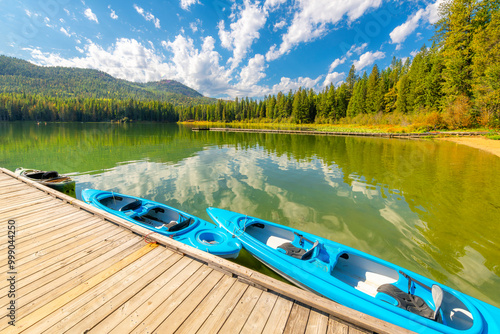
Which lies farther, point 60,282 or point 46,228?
point 46,228

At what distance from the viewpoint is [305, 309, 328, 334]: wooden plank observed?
8.12 ft

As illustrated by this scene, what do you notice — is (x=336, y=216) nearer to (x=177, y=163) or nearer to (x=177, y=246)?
(x=177, y=246)

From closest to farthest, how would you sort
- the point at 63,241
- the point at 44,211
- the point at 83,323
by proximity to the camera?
the point at 83,323, the point at 63,241, the point at 44,211

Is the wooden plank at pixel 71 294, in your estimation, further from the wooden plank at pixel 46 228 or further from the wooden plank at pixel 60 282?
the wooden plank at pixel 46 228

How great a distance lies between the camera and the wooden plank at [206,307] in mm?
2504

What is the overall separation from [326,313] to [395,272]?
2876mm

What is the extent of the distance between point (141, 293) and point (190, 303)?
83cm

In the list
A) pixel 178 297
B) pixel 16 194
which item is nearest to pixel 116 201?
pixel 16 194

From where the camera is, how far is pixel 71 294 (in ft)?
9.89

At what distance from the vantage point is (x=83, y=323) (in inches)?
100.0

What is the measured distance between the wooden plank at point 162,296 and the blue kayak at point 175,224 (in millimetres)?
1425

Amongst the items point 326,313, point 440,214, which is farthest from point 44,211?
point 440,214

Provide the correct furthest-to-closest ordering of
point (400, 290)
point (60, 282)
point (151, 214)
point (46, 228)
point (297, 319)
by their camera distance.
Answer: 1. point (151, 214)
2. point (46, 228)
3. point (400, 290)
4. point (60, 282)
5. point (297, 319)

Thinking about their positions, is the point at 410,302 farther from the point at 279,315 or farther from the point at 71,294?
the point at 71,294
